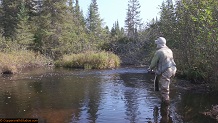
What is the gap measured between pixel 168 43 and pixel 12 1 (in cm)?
3712

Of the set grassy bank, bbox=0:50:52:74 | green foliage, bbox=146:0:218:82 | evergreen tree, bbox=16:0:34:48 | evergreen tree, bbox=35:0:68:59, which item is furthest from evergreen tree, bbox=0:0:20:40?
green foliage, bbox=146:0:218:82

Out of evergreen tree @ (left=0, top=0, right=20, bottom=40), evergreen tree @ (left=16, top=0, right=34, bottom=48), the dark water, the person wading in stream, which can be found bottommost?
the dark water

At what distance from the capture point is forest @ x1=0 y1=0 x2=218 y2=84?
45.8ft

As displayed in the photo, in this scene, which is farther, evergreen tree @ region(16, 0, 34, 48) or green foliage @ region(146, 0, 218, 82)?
evergreen tree @ region(16, 0, 34, 48)

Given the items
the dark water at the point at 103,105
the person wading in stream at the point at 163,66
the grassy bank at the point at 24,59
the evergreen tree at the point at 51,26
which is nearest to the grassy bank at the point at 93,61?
the grassy bank at the point at 24,59

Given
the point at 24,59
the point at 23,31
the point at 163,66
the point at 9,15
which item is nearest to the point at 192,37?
the point at 163,66

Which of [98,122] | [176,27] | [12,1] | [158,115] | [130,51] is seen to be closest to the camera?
[98,122]

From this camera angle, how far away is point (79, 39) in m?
44.3

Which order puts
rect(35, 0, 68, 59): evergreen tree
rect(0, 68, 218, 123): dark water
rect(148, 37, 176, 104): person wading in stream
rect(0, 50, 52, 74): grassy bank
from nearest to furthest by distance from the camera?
1. rect(0, 68, 218, 123): dark water
2. rect(148, 37, 176, 104): person wading in stream
3. rect(0, 50, 52, 74): grassy bank
4. rect(35, 0, 68, 59): evergreen tree

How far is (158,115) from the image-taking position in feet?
27.8

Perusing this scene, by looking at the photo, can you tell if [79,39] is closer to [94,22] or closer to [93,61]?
[93,61]

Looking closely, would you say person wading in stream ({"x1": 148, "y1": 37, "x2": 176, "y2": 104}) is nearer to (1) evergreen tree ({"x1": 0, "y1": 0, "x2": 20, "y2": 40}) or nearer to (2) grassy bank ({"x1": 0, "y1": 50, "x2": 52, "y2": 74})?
(2) grassy bank ({"x1": 0, "y1": 50, "x2": 52, "y2": 74})

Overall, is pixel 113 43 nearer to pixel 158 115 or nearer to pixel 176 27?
pixel 176 27

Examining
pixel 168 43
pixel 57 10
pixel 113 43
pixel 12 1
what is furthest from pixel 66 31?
pixel 168 43
